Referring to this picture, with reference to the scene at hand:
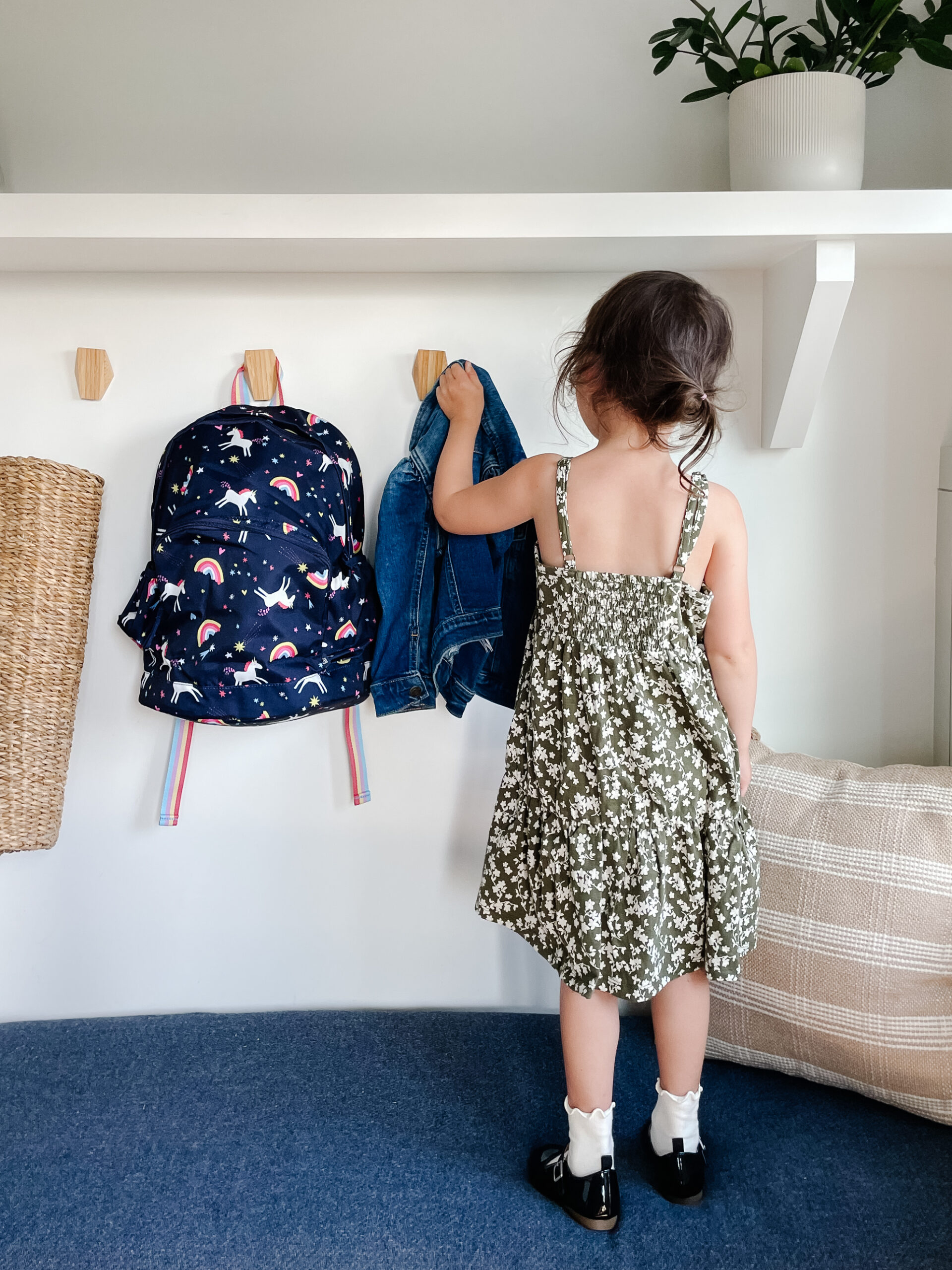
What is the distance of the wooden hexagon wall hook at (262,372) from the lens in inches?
56.8

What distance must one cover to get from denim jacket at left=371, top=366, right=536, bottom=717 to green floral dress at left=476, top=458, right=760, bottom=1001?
0.19 meters

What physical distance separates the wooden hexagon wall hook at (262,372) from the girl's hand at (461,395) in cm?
27

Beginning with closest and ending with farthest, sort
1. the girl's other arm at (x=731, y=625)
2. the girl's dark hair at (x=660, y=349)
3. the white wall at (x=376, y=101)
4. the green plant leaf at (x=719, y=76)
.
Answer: the girl's dark hair at (x=660, y=349) → the girl's other arm at (x=731, y=625) → the green plant leaf at (x=719, y=76) → the white wall at (x=376, y=101)

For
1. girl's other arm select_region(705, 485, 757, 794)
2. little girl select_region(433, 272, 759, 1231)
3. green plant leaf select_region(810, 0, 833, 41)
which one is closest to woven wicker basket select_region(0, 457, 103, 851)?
little girl select_region(433, 272, 759, 1231)

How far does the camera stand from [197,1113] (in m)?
1.34

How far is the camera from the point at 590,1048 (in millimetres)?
1164

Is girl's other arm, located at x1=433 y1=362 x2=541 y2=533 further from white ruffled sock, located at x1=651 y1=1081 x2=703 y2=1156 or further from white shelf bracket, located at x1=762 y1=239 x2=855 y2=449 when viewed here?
white ruffled sock, located at x1=651 y1=1081 x2=703 y2=1156

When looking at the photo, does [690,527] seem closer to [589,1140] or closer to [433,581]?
[433,581]

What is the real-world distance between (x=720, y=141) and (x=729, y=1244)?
1555 millimetres

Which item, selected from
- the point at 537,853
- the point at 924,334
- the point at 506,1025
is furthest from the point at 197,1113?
the point at 924,334

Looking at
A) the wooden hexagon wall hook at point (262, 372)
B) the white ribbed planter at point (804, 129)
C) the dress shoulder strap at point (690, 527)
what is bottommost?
the dress shoulder strap at point (690, 527)

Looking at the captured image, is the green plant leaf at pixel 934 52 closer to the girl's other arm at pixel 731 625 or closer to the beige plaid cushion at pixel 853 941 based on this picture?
the girl's other arm at pixel 731 625

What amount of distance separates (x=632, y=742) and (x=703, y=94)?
3.09 feet

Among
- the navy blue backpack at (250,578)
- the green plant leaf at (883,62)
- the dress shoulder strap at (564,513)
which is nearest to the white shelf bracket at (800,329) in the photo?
the green plant leaf at (883,62)
